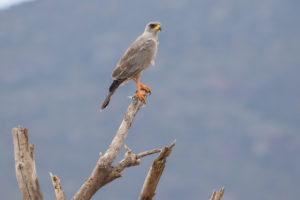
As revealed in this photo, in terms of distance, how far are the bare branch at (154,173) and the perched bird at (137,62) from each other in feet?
6.60

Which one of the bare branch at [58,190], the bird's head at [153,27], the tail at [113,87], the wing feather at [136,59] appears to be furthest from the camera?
the bird's head at [153,27]

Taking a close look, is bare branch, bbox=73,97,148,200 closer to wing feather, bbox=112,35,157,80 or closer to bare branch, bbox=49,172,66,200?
bare branch, bbox=49,172,66,200

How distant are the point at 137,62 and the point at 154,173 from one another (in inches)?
129

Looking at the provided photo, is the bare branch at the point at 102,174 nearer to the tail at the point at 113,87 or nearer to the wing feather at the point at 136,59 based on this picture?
the tail at the point at 113,87

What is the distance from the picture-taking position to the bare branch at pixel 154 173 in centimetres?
935

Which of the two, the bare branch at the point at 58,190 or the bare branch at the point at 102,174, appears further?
the bare branch at the point at 58,190

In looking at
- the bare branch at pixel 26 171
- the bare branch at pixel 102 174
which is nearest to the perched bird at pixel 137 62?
the bare branch at pixel 102 174

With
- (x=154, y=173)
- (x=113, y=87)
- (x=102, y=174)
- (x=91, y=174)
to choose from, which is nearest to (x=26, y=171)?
(x=91, y=174)

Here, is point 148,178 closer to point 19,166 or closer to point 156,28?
point 19,166

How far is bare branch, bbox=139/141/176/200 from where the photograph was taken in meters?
9.35

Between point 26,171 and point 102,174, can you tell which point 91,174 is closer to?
point 102,174

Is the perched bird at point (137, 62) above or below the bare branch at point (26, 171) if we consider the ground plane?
above

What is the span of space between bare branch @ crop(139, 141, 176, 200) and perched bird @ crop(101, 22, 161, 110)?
79.2 inches

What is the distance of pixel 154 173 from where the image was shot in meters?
9.58
